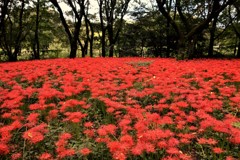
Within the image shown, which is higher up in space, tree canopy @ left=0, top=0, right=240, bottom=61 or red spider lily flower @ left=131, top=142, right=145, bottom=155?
tree canopy @ left=0, top=0, right=240, bottom=61

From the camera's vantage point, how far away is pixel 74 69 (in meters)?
11.4

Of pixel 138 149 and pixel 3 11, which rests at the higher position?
pixel 3 11

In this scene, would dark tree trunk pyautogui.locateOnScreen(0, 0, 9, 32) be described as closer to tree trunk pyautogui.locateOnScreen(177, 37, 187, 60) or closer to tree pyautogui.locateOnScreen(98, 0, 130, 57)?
tree pyautogui.locateOnScreen(98, 0, 130, 57)

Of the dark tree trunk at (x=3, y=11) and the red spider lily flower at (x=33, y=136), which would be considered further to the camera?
the dark tree trunk at (x=3, y=11)

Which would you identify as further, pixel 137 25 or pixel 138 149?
pixel 137 25

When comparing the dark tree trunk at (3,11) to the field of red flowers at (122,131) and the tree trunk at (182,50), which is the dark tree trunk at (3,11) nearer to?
the tree trunk at (182,50)

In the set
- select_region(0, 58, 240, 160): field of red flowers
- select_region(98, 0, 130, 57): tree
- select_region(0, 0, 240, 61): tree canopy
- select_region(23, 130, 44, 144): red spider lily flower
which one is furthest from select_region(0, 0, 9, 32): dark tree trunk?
select_region(23, 130, 44, 144): red spider lily flower

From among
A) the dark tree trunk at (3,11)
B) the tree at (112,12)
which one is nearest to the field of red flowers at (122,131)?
the dark tree trunk at (3,11)

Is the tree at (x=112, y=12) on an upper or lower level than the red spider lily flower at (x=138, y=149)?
upper

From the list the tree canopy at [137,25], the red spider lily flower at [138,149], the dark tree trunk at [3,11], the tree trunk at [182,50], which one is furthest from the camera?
the tree canopy at [137,25]

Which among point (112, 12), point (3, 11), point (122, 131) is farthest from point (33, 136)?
point (112, 12)

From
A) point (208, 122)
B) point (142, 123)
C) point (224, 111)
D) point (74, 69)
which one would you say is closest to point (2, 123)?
point (142, 123)

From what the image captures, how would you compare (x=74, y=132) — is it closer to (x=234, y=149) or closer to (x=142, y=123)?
(x=142, y=123)

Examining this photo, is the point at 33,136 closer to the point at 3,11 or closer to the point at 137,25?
the point at 3,11
